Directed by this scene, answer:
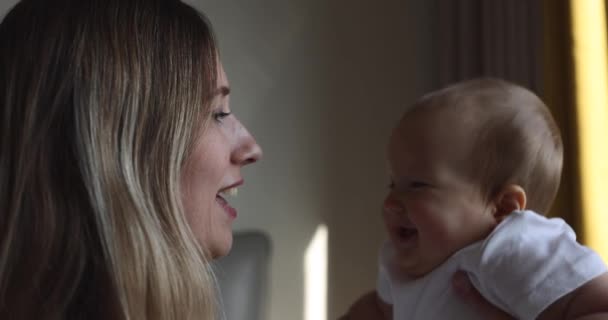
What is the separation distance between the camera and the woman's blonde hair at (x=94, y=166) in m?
0.90

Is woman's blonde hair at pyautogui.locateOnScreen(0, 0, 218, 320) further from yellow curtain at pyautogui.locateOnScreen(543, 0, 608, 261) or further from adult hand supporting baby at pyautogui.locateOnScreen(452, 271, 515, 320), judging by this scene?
yellow curtain at pyautogui.locateOnScreen(543, 0, 608, 261)

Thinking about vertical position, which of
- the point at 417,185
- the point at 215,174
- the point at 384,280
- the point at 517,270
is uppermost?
the point at 215,174

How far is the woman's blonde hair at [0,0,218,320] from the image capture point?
903mm

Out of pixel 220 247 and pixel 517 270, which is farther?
pixel 517 270

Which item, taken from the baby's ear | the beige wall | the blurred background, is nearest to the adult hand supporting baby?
the baby's ear

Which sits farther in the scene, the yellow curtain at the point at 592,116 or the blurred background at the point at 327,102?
the blurred background at the point at 327,102

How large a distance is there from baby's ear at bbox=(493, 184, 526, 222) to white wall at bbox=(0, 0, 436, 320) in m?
1.45

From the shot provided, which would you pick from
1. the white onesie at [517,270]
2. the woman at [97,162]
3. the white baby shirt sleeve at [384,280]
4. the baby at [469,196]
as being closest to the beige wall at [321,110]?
the white baby shirt sleeve at [384,280]

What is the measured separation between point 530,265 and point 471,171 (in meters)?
0.21

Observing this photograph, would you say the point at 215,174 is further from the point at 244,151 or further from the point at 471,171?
the point at 471,171

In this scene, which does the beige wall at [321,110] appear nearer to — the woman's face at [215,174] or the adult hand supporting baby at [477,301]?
the adult hand supporting baby at [477,301]

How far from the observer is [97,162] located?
0.91 meters

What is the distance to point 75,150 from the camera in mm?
913

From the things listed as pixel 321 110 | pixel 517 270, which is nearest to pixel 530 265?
pixel 517 270
